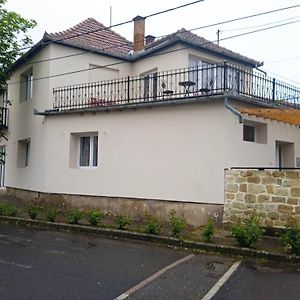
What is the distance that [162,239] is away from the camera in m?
9.54

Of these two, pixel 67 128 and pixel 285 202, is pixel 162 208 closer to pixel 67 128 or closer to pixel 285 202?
pixel 285 202

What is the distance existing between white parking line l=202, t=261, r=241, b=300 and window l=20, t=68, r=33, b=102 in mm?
13515

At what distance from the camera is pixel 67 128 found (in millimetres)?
14602

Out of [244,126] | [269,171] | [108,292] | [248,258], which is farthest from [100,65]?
[108,292]

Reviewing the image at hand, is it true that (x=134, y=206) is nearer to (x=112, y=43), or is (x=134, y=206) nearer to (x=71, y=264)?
(x=71, y=264)

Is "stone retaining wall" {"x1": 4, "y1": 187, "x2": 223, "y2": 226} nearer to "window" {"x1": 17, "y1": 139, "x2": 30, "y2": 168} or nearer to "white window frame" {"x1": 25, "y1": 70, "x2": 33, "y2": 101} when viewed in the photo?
"window" {"x1": 17, "y1": 139, "x2": 30, "y2": 168}

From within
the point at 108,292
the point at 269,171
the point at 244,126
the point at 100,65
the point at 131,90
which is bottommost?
the point at 108,292

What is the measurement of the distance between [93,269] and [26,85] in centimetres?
1414

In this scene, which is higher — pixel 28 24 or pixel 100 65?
pixel 28 24

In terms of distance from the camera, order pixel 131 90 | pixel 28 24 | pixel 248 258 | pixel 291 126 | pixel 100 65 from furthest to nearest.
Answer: pixel 100 65, pixel 28 24, pixel 131 90, pixel 291 126, pixel 248 258

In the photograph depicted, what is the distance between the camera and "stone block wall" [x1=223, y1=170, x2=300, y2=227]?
31.7 feet

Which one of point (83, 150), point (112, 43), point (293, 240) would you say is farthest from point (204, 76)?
point (112, 43)

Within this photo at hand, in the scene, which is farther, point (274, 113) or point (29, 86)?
point (29, 86)

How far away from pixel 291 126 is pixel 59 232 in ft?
27.4
